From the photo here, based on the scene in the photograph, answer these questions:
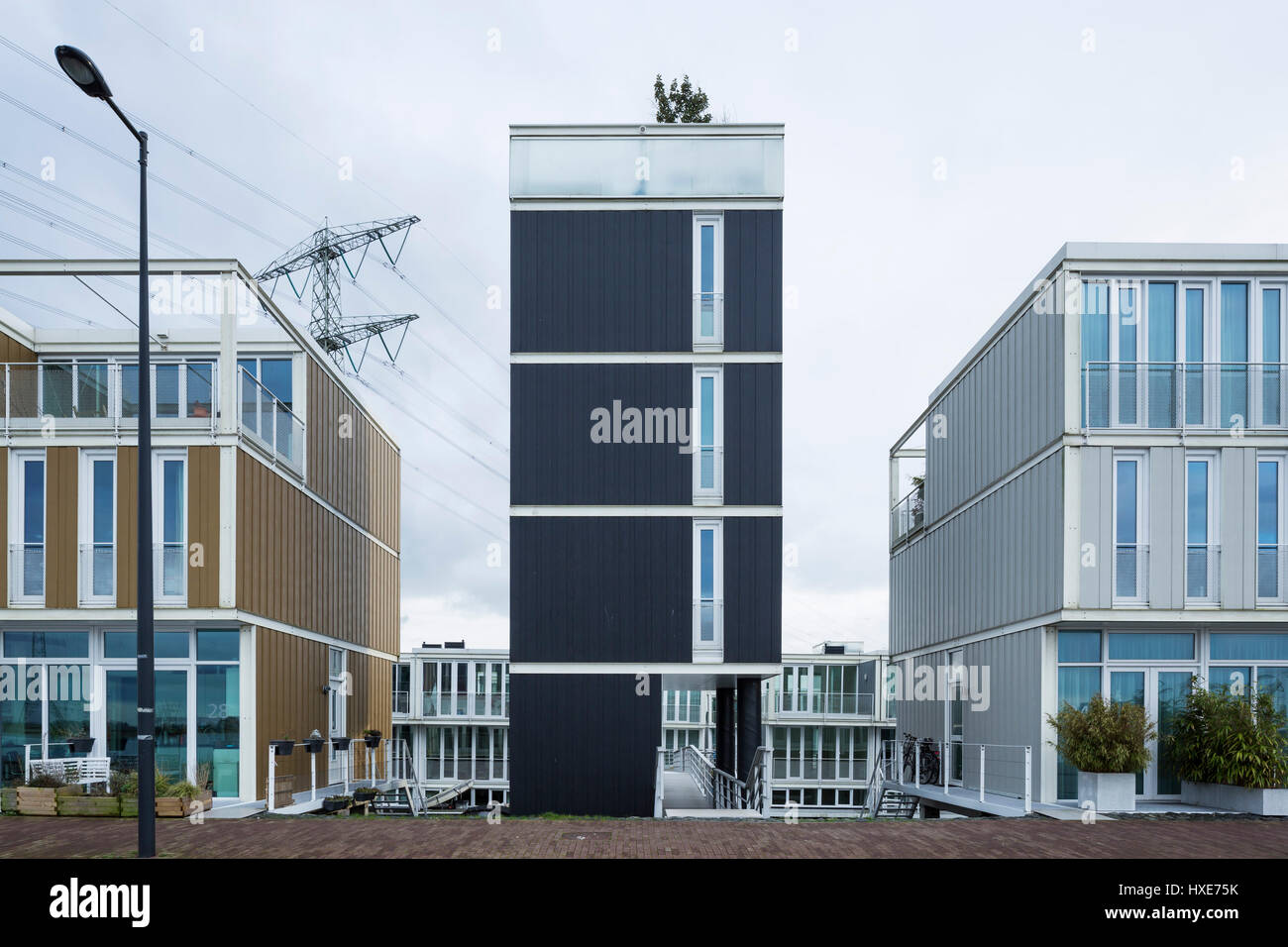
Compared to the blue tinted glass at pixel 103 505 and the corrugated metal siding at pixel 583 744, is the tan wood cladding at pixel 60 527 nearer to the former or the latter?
the blue tinted glass at pixel 103 505

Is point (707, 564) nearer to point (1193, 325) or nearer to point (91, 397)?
point (1193, 325)

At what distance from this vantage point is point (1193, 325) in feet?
64.6

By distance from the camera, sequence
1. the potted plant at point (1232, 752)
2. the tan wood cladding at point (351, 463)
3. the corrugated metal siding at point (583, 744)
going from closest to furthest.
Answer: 1. the potted plant at point (1232, 752)
2. the corrugated metal siding at point (583, 744)
3. the tan wood cladding at point (351, 463)

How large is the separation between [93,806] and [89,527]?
458 centimetres

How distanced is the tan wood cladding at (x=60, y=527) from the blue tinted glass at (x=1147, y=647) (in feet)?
55.8

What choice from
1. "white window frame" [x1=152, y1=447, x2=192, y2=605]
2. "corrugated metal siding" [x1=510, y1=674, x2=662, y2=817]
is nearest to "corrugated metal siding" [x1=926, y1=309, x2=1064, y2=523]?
"corrugated metal siding" [x1=510, y1=674, x2=662, y2=817]

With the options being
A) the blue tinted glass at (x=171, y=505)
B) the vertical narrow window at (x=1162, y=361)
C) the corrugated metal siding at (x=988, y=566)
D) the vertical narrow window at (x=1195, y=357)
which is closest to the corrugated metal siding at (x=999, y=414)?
the corrugated metal siding at (x=988, y=566)

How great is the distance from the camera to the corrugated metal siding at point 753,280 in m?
23.2

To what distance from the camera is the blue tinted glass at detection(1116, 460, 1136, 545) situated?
19.3 m

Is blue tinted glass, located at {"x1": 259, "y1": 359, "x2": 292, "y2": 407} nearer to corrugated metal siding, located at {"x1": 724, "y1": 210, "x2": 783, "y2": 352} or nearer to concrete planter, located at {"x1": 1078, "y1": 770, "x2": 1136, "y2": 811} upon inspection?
corrugated metal siding, located at {"x1": 724, "y1": 210, "x2": 783, "y2": 352}

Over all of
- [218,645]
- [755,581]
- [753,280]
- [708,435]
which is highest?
[753,280]

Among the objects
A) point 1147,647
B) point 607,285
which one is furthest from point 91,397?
point 1147,647

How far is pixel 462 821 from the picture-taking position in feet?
58.3

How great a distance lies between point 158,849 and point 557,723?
918 cm
